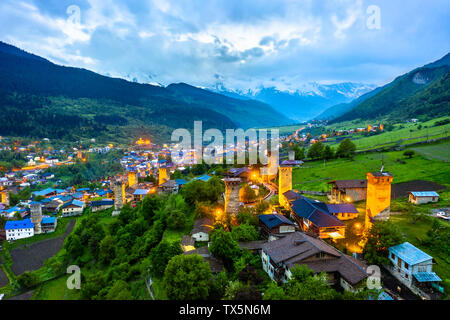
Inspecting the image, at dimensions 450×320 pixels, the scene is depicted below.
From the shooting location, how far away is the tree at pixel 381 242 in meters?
18.0

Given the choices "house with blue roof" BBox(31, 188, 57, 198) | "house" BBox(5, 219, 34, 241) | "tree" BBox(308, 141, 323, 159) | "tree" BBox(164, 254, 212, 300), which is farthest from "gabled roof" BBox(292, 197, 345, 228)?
"house with blue roof" BBox(31, 188, 57, 198)

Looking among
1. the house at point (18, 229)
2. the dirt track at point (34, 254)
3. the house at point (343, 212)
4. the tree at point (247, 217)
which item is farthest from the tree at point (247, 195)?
the house at point (18, 229)

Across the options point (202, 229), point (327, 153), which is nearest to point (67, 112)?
point (327, 153)

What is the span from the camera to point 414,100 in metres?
118

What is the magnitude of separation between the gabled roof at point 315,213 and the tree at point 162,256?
38.1ft

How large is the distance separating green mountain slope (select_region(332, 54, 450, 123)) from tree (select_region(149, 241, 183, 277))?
322ft

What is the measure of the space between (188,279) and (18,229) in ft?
114

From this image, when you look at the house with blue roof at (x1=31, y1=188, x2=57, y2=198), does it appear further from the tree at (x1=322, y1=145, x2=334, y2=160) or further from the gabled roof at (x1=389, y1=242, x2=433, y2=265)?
the gabled roof at (x1=389, y1=242, x2=433, y2=265)

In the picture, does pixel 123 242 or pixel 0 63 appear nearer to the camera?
pixel 123 242

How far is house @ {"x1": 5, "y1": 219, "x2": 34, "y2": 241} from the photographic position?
37625mm

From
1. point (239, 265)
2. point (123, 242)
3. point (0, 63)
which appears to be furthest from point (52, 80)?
point (239, 265)

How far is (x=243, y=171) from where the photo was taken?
46281mm
